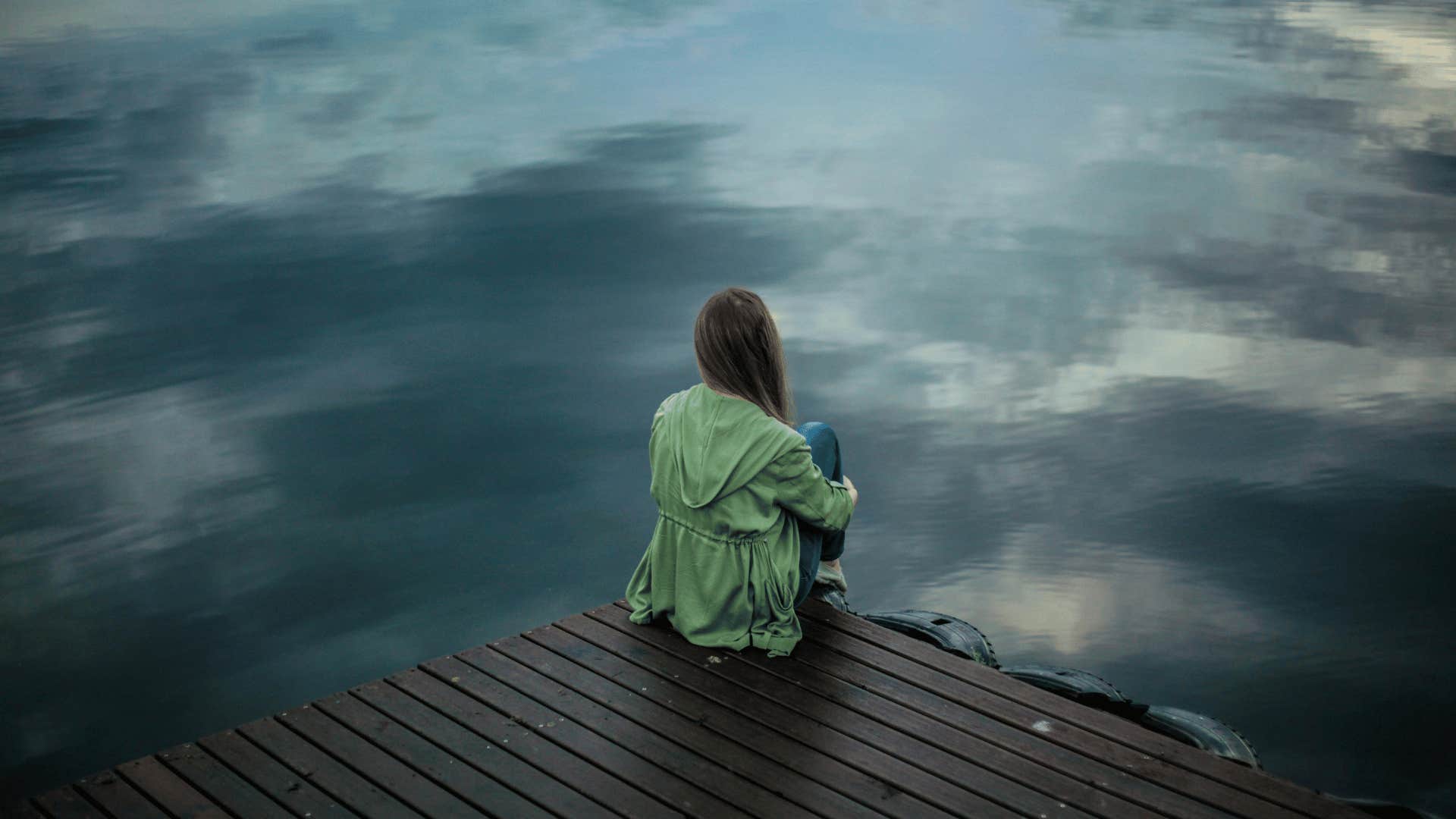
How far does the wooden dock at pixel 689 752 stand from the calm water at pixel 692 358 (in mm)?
2489

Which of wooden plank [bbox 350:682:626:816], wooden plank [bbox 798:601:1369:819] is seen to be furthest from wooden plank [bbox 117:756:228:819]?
wooden plank [bbox 798:601:1369:819]

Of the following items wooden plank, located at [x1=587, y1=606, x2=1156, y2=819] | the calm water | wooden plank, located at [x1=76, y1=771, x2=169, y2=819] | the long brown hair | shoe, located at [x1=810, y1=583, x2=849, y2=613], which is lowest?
the calm water

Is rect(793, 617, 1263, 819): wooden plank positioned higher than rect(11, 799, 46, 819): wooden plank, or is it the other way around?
rect(11, 799, 46, 819): wooden plank

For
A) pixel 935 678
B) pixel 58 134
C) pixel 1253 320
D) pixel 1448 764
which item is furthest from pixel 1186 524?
pixel 58 134

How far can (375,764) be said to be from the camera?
2779 mm

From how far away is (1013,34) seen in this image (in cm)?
1788

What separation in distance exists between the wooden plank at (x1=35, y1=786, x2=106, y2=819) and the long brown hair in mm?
1610

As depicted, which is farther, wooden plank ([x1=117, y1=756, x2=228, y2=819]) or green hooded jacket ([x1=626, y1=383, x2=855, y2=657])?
green hooded jacket ([x1=626, y1=383, x2=855, y2=657])

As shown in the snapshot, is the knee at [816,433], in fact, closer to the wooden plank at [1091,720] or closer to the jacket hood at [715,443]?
the jacket hood at [715,443]

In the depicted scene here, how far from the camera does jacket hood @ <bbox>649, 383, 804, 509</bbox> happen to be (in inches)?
120

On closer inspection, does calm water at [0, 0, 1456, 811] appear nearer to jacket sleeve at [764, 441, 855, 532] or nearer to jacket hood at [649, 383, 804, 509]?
jacket sleeve at [764, 441, 855, 532]

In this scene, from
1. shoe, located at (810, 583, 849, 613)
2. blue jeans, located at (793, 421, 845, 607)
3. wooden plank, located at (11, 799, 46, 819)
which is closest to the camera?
wooden plank, located at (11, 799, 46, 819)

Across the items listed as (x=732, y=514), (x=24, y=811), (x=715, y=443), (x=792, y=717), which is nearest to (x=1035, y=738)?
(x=792, y=717)

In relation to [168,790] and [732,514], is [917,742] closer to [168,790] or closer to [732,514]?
[732,514]
